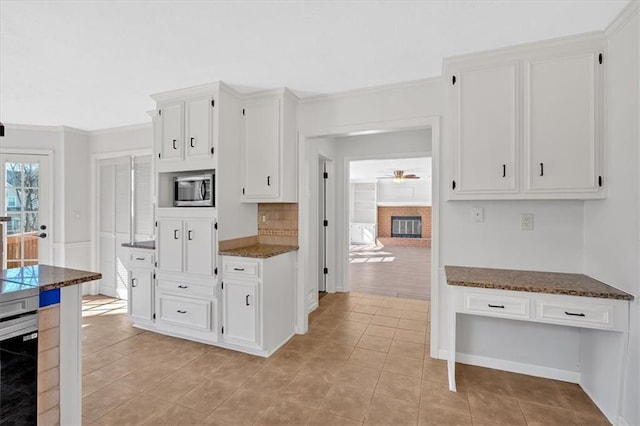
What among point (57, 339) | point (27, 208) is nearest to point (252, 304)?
point (57, 339)

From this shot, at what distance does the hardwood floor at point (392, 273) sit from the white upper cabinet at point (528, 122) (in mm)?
2665

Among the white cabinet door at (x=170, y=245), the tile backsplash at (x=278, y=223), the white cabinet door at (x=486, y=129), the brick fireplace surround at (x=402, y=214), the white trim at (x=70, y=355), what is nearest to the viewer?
the white trim at (x=70, y=355)

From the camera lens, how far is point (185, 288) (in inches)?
120

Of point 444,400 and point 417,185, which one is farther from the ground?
point 417,185

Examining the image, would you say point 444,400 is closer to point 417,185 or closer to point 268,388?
point 268,388

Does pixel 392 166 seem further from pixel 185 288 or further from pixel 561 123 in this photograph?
pixel 185 288

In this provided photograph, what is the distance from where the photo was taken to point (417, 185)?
35.8 ft

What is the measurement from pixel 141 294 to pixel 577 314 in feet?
12.8

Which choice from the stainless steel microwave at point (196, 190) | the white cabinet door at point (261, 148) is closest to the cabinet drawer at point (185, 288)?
the stainless steel microwave at point (196, 190)

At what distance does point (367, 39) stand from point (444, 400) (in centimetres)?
262

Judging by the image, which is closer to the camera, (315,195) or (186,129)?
(186,129)

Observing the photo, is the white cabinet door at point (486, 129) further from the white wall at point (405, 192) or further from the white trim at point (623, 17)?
the white wall at point (405, 192)

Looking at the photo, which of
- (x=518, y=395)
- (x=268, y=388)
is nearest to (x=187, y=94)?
(x=268, y=388)

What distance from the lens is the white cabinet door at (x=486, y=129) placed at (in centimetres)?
230
